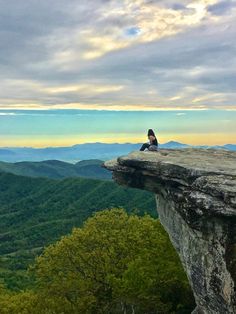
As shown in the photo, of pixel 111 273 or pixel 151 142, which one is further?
pixel 111 273

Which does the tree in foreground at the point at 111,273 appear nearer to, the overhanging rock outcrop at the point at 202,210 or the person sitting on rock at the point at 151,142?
the overhanging rock outcrop at the point at 202,210

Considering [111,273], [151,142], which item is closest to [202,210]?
[151,142]

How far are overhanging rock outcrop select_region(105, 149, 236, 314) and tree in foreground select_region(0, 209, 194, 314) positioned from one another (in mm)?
14216

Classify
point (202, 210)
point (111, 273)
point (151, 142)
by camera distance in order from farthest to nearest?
point (111, 273), point (151, 142), point (202, 210)

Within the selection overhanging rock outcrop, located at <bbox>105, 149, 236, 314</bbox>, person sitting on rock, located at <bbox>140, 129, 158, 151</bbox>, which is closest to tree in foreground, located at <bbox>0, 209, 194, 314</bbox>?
overhanging rock outcrop, located at <bbox>105, 149, 236, 314</bbox>

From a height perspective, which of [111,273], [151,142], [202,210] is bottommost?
[111,273]

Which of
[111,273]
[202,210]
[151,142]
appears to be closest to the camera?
[202,210]

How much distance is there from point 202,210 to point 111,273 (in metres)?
33.9

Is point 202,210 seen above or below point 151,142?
below

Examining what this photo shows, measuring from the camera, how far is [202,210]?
27.5 meters

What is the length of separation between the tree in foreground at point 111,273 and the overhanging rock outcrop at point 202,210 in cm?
1422

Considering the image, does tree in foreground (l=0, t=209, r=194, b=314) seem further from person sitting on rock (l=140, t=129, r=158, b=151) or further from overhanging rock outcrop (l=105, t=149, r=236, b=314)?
person sitting on rock (l=140, t=129, r=158, b=151)

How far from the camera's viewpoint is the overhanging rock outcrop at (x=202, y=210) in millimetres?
27125

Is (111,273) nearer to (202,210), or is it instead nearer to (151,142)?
(151,142)
